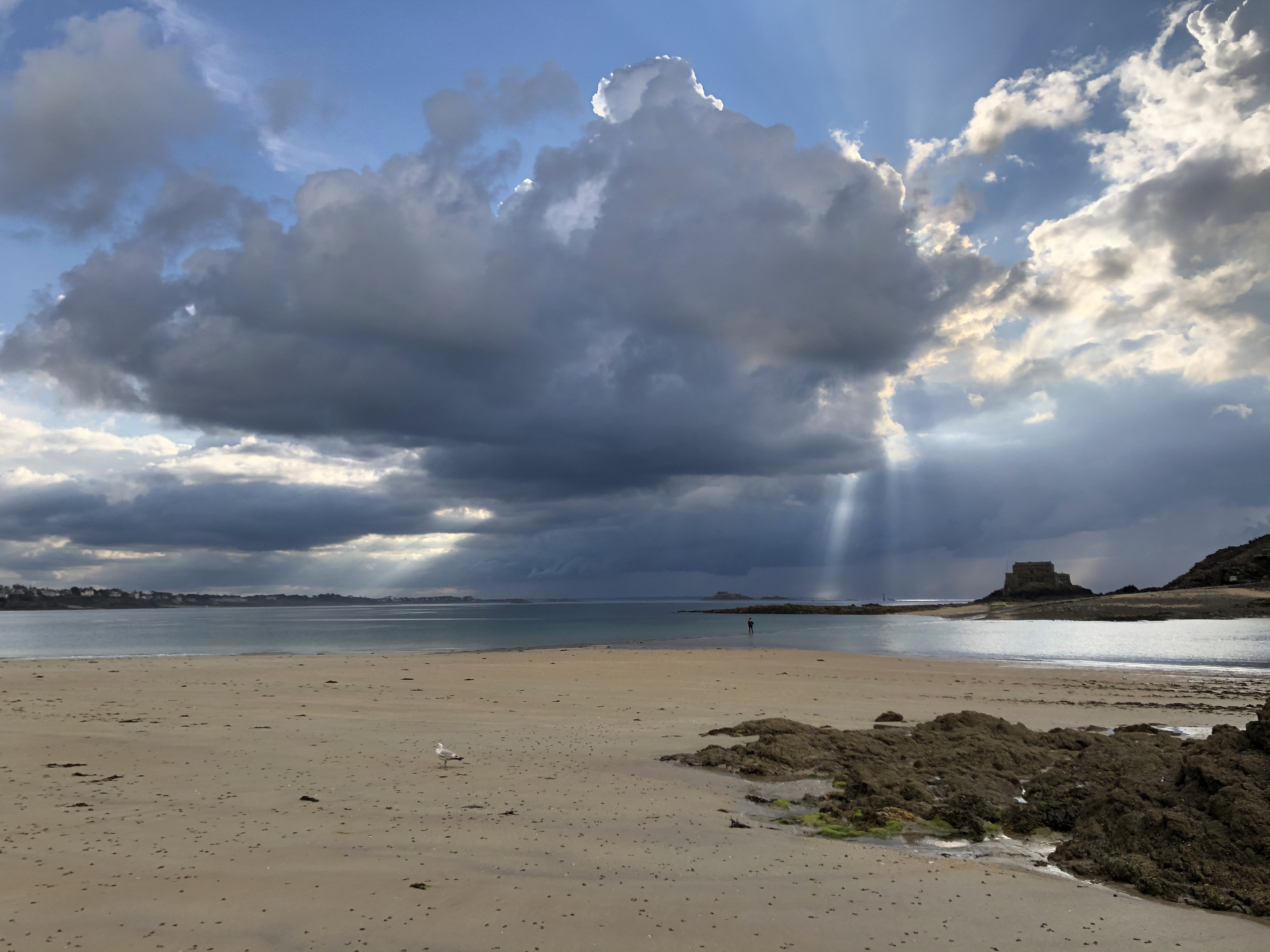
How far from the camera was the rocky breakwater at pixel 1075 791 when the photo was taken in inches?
271

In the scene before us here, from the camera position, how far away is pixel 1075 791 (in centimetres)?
925

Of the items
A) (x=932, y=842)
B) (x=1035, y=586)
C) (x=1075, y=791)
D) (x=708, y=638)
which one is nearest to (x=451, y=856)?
(x=932, y=842)

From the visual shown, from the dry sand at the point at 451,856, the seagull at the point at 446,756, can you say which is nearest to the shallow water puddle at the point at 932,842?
the dry sand at the point at 451,856

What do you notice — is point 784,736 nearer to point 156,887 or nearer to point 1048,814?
point 1048,814

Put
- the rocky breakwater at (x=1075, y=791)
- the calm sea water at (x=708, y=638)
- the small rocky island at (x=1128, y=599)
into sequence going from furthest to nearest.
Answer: the small rocky island at (x=1128, y=599) → the calm sea water at (x=708, y=638) → the rocky breakwater at (x=1075, y=791)

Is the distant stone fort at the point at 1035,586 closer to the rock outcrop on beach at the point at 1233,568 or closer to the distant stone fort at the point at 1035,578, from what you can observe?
the distant stone fort at the point at 1035,578

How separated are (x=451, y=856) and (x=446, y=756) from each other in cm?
533

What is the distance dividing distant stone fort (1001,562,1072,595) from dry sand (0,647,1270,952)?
5608 inches

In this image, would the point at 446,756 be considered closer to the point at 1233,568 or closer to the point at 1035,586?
the point at 1233,568

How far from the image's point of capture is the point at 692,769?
11.8 metres

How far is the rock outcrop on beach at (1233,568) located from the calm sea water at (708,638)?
3546 cm

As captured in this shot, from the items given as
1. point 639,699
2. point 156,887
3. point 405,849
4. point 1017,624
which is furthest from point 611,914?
point 1017,624

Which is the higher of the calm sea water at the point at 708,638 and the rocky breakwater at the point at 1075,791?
the rocky breakwater at the point at 1075,791

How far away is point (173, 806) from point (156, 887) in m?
3.25
